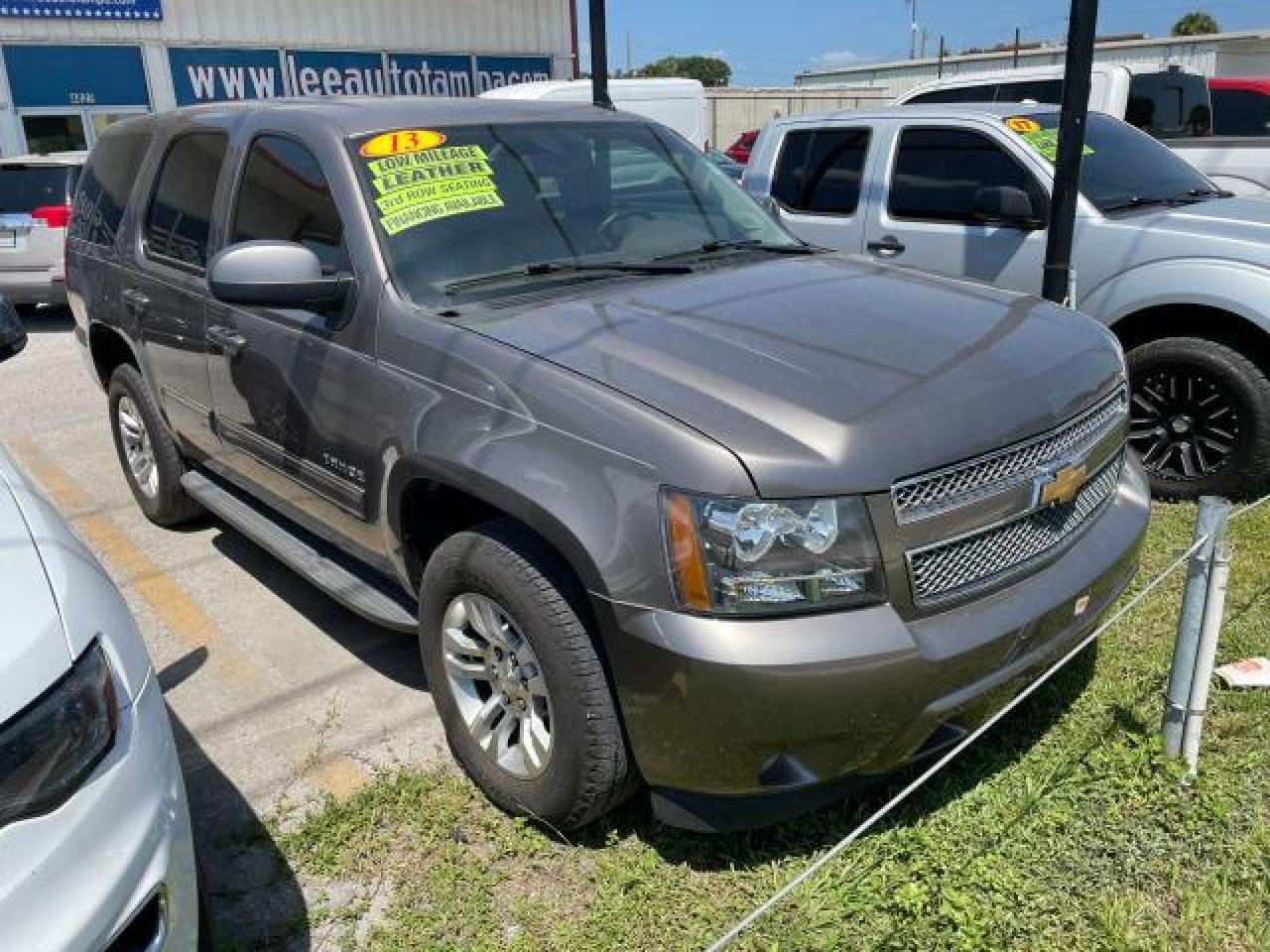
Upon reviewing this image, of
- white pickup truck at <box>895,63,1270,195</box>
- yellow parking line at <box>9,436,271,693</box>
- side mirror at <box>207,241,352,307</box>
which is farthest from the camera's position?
white pickup truck at <box>895,63,1270,195</box>

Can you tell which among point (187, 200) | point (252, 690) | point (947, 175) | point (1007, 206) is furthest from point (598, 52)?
point (252, 690)

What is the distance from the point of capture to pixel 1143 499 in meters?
3.09

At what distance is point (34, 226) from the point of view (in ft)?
33.9

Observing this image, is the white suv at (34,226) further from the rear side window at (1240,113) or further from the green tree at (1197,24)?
the green tree at (1197,24)

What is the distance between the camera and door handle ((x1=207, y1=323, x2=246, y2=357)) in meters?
3.70

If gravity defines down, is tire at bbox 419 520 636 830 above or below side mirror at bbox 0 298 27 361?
below

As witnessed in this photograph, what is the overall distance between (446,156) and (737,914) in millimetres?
2414

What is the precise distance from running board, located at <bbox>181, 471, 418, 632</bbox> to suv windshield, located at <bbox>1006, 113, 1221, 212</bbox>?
13.4 feet

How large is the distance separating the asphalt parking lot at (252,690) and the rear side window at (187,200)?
139 centimetres

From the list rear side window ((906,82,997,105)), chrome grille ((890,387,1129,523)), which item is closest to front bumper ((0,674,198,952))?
chrome grille ((890,387,1129,523))

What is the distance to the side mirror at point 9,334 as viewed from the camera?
332cm

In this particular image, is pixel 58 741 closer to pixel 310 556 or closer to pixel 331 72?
pixel 310 556

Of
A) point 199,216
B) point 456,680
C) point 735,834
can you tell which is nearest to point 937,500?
point 735,834

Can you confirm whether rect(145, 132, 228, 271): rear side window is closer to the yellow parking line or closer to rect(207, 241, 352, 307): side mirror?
rect(207, 241, 352, 307): side mirror
